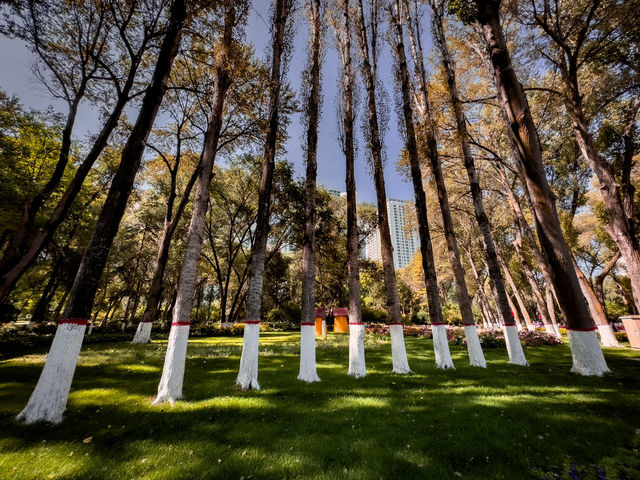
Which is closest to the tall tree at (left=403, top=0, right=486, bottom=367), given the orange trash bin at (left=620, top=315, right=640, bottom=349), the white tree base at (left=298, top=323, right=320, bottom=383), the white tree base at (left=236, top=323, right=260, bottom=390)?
the white tree base at (left=298, top=323, right=320, bottom=383)

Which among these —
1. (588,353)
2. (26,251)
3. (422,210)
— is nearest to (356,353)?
(422,210)

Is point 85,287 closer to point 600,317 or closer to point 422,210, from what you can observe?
point 422,210

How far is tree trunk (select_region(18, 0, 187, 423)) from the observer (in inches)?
167

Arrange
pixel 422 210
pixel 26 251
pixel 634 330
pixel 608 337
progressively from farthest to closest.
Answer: pixel 608 337, pixel 634 330, pixel 422 210, pixel 26 251

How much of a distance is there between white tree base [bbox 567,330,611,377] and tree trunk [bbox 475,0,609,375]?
5.94ft

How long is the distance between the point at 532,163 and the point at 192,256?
24.0 ft

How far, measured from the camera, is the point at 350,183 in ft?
28.4

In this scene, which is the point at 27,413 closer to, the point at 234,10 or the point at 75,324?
the point at 75,324

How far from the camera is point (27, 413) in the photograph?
413 centimetres

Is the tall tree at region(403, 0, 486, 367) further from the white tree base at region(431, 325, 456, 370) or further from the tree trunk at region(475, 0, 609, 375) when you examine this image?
the tree trunk at region(475, 0, 609, 375)

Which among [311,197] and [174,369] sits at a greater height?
[311,197]

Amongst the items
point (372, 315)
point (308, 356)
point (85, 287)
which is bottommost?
point (308, 356)

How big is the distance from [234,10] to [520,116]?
340 inches

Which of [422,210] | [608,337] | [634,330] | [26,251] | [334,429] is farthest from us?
[608,337]
